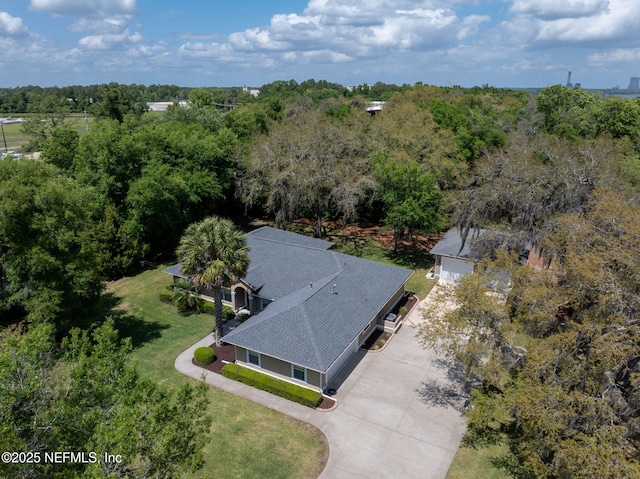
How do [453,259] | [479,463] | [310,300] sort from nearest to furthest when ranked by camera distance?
1. [479,463]
2. [310,300]
3. [453,259]

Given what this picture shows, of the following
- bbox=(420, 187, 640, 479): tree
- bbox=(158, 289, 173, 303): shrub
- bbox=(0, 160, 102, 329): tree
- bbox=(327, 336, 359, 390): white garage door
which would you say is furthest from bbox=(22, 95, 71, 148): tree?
bbox=(420, 187, 640, 479): tree

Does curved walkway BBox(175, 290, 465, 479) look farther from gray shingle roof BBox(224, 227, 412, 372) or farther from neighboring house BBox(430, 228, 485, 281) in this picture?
neighboring house BBox(430, 228, 485, 281)

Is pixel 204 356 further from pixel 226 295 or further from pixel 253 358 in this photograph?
pixel 226 295

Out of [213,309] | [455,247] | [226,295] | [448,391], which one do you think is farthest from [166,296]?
[455,247]

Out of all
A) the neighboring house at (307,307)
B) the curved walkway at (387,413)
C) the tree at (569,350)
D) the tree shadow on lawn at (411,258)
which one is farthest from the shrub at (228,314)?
the tree shadow on lawn at (411,258)

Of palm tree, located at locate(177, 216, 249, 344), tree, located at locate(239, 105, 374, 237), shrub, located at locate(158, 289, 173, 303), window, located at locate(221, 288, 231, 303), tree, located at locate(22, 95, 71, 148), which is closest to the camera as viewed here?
Answer: palm tree, located at locate(177, 216, 249, 344)

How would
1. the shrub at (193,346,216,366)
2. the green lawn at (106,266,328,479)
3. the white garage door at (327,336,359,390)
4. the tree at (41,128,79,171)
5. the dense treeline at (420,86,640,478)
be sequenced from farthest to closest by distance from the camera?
the tree at (41,128,79,171) < the shrub at (193,346,216,366) < the white garage door at (327,336,359,390) < the green lawn at (106,266,328,479) < the dense treeline at (420,86,640,478)

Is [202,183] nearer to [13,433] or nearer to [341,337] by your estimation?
[341,337]
